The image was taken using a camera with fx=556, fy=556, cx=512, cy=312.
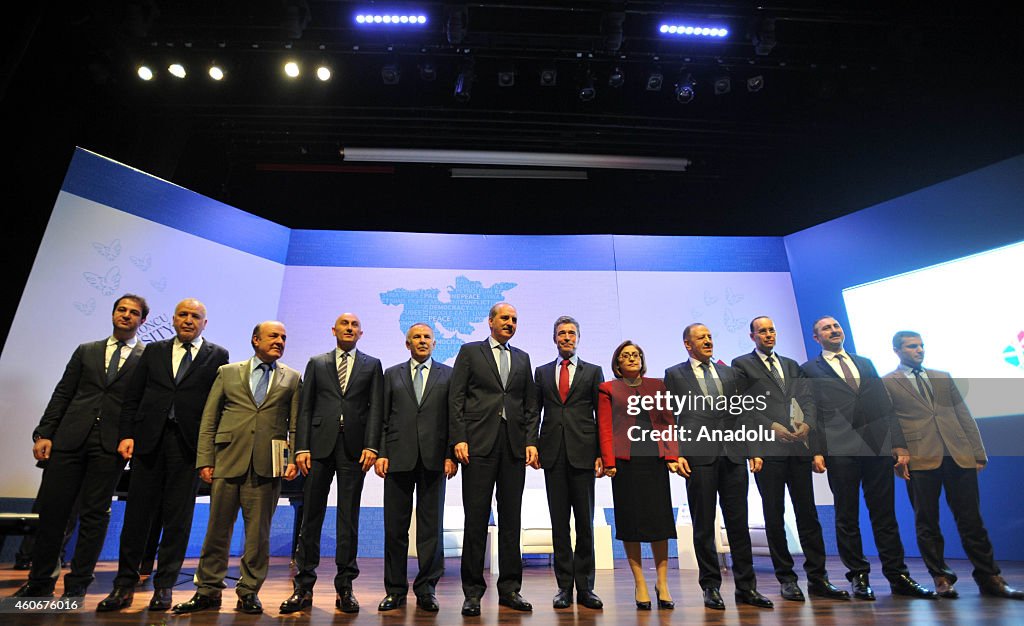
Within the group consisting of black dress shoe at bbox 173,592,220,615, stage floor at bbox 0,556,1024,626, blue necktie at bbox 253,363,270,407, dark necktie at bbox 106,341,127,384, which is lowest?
stage floor at bbox 0,556,1024,626

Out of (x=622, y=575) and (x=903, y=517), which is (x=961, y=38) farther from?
(x=622, y=575)

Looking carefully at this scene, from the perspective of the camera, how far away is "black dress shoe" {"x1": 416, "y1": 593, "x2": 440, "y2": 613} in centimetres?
303

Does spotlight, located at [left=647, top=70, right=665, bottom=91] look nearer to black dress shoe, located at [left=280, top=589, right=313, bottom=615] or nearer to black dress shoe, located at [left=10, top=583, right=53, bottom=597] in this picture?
black dress shoe, located at [left=280, top=589, right=313, bottom=615]

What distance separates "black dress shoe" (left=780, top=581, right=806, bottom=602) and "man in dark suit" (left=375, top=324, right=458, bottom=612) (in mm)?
2043

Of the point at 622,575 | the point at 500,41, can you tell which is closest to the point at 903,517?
the point at 622,575

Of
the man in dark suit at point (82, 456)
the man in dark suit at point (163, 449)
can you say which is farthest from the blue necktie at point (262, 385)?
the man in dark suit at point (82, 456)

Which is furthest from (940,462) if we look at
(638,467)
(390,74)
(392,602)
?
(390,74)

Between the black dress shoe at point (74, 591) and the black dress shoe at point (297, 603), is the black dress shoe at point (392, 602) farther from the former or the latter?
the black dress shoe at point (74, 591)

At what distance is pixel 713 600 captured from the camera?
305cm

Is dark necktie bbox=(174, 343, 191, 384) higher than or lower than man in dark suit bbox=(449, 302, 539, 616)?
higher

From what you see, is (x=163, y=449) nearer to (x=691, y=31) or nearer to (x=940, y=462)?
(x=940, y=462)

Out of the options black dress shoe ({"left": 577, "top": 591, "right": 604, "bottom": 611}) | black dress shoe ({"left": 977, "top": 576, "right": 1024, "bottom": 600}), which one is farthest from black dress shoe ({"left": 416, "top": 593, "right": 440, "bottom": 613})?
Answer: black dress shoe ({"left": 977, "top": 576, "right": 1024, "bottom": 600})

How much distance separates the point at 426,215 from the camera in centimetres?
746

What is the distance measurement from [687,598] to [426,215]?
5.54 meters
